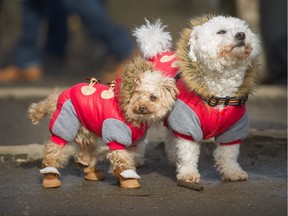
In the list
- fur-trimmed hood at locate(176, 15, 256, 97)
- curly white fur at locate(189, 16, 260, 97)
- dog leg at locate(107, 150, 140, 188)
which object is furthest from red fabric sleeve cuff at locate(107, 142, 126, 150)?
curly white fur at locate(189, 16, 260, 97)

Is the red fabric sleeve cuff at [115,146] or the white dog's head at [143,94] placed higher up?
the white dog's head at [143,94]

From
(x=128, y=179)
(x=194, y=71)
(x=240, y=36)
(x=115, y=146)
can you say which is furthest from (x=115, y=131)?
(x=240, y=36)

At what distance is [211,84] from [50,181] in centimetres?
135

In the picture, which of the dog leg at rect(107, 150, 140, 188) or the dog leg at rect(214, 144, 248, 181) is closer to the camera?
the dog leg at rect(107, 150, 140, 188)

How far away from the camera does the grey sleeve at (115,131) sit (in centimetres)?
594

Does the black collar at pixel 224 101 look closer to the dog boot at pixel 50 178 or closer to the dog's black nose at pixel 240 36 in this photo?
the dog's black nose at pixel 240 36

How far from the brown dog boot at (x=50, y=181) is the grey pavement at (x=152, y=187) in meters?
0.05

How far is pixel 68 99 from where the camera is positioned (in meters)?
6.13

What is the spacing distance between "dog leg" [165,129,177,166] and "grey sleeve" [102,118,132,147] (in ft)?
2.97

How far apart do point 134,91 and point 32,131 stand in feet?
8.48

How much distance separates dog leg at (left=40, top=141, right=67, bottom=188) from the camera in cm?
610

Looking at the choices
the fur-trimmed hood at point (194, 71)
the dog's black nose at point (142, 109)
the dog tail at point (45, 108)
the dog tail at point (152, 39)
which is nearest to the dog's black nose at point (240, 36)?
the fur-trimmed hood at point (194, 71)

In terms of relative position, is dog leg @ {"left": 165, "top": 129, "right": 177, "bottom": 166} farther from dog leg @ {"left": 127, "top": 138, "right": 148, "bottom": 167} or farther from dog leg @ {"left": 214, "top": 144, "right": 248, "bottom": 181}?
dog leg @ {"left": 214, "top": 144, "right": 248, "bottom": 181}

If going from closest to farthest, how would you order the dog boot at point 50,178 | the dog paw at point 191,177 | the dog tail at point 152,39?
the dog boot at point 50,178
the dog paw at point 191,177
the dog tail at point 152,39
